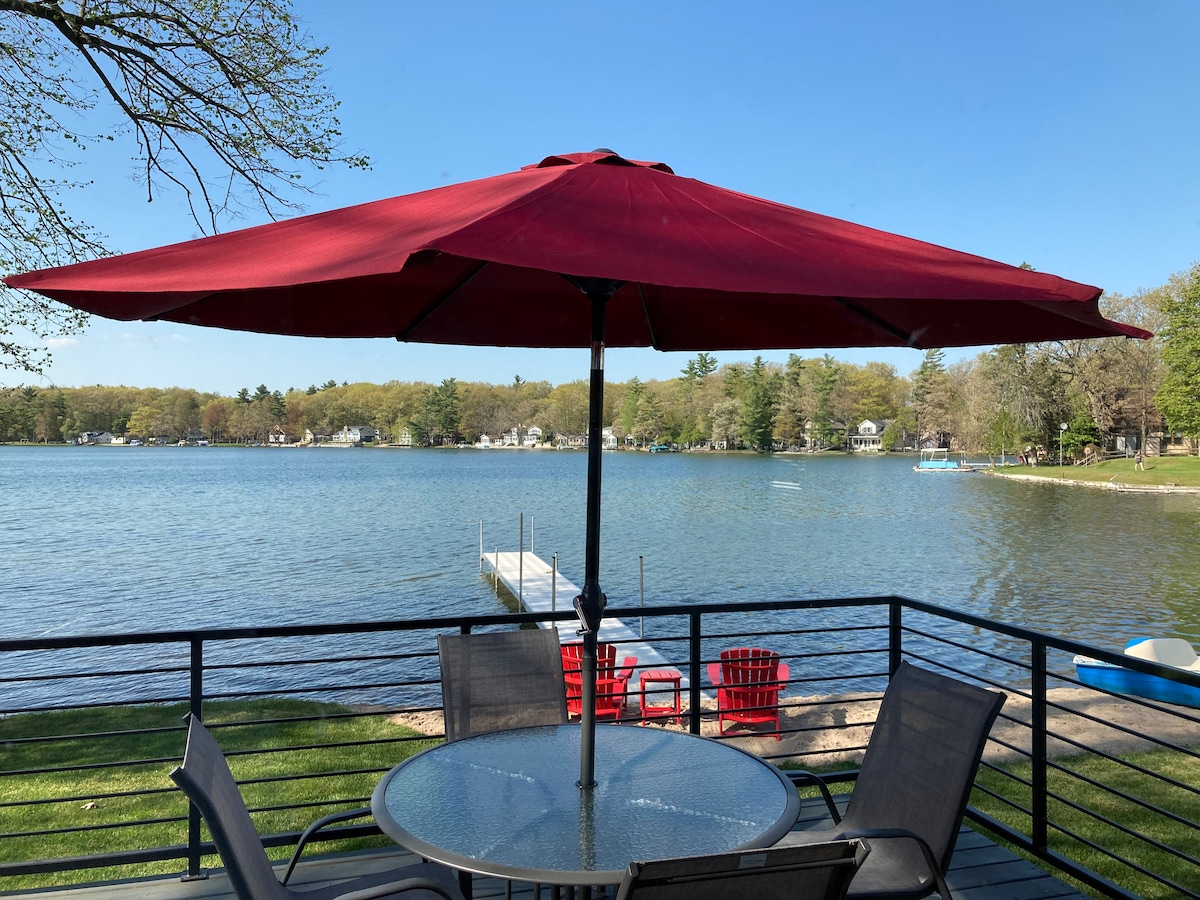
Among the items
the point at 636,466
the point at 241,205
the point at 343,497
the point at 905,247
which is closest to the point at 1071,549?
the point at 241,205

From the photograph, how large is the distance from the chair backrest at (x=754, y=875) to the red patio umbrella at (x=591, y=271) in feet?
2.36

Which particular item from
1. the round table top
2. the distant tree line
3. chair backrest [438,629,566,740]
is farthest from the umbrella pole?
the distant tree line

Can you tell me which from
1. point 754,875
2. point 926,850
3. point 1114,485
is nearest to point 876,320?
point 926,850

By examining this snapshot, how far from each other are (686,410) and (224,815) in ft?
316

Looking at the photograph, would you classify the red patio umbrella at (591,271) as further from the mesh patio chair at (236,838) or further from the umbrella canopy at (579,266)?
the mesh patio chair at (236,838)

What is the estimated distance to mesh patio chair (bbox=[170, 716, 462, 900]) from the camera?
144cm

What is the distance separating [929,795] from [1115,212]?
37.5 metres

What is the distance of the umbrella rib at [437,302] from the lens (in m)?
2.53

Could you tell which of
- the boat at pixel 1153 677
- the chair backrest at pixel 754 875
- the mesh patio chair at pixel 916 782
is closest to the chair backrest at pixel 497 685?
the mesh patio chair at pixel 916 782

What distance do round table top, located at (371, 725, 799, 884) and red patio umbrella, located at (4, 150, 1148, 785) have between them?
16 cm

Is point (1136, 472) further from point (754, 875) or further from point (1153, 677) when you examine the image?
point (754, 875)

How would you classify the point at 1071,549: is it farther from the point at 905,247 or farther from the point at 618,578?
the point at 905,247

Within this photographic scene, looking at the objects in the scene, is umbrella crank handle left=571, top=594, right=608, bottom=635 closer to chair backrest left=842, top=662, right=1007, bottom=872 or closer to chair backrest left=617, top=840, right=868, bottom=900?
chair backrest left=617, top=840, right=868, bottom=900

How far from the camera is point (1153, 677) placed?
8.64 m
